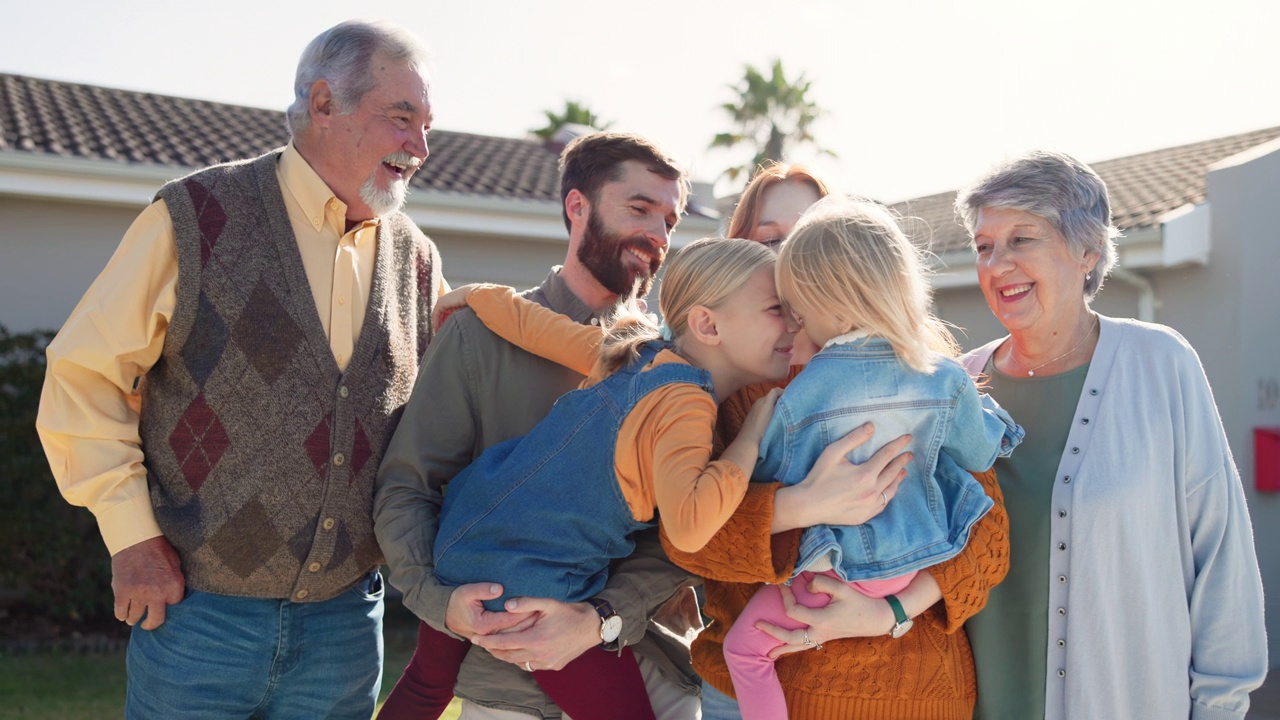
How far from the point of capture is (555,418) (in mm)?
→ 2566

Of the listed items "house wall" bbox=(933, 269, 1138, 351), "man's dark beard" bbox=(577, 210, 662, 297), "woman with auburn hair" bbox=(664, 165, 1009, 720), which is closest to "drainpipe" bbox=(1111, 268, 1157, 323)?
"house wall" bbox=(933, 269, 1138, 351)

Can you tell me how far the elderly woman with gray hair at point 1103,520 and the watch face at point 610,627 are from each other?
2.91ft

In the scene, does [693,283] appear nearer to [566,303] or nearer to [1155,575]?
[566,303]

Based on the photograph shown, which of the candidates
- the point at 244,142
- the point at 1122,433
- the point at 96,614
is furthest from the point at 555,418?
the point at 244,142

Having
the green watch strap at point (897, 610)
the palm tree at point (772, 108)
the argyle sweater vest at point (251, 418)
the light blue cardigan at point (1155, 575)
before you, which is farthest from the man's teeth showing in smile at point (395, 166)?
the palm tree at point (772, 108)

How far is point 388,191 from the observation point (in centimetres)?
295

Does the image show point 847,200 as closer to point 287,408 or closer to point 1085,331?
point 1085,331

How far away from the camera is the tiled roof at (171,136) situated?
8.72 meters

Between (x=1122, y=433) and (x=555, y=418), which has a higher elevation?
(x=555, y=418)

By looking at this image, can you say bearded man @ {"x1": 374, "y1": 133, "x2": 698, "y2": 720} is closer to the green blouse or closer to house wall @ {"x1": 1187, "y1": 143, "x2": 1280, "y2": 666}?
the green blouse

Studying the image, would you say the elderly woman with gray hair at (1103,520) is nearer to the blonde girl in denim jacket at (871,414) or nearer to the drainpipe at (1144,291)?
the blonde girl in denim jacket at (871,414)

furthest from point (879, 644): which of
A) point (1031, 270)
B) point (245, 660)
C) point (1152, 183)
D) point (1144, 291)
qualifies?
point (1152, 183)

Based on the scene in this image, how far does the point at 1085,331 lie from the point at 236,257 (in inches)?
89.9

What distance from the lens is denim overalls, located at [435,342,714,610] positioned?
2465 millimetres
